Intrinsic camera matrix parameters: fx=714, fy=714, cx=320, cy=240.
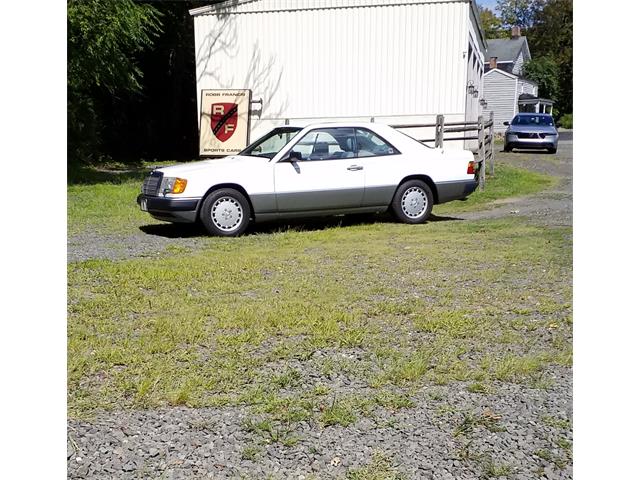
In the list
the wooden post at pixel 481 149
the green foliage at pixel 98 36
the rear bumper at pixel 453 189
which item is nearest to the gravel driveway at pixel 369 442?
the rear bumper at pixel 453 189

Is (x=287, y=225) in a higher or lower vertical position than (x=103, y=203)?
lower

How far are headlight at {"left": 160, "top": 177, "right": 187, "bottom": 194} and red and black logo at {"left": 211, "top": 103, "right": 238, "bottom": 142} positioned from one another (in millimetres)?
9108

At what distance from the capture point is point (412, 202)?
9.78 metres

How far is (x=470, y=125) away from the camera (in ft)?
48.2

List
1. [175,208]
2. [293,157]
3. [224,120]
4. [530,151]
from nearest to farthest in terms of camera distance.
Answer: [175,208] → [293,157] → [530,151] → [224,120]

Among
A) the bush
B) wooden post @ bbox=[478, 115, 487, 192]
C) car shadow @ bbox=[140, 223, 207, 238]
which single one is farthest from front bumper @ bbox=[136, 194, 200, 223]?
wooden post @ bbox=[478, 115, 487, 192]

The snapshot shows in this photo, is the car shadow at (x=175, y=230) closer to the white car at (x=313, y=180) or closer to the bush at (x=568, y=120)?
the white car at (x=313, y=180)

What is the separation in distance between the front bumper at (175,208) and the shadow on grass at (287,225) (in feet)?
1.10

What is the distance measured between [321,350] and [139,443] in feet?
4.57

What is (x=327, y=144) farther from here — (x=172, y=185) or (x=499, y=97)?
(x=499, y=97)

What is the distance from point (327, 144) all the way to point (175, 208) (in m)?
2.18

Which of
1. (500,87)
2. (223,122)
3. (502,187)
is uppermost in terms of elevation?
(500,87)

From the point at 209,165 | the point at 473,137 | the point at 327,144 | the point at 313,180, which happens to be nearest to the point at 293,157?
the point at 313,180

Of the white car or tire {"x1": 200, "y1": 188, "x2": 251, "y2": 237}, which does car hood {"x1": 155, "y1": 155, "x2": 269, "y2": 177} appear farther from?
tire {"x1": 200, "y1": 188, "x2": 251, "y2": 237}
